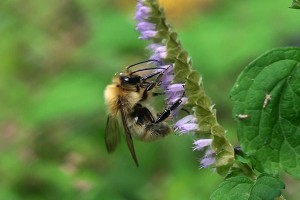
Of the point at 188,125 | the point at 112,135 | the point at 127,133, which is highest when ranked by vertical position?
the point at 188,125

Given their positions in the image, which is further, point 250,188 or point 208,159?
point 208,159

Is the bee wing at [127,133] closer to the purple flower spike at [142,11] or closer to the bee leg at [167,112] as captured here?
the bee leg at [167,112]

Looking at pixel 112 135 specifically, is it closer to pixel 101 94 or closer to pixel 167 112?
pixel 167 112

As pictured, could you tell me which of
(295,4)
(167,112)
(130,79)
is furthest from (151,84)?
(295,4)

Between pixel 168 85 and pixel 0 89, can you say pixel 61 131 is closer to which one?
pixel 0 89

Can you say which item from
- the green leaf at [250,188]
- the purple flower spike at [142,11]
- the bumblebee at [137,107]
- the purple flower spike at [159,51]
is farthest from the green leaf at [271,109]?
the bumblebee at [137,107]

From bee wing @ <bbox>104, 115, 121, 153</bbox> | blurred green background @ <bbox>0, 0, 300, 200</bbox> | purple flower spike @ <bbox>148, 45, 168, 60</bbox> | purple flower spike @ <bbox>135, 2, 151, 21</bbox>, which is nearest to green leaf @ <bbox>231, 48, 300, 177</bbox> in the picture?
purple flower spike @ <bbox>148, 45, 168, 60</bbox>

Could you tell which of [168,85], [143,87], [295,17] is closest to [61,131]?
[295,17]
